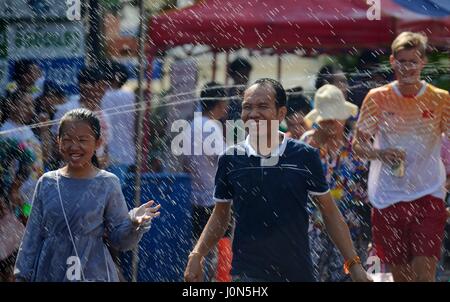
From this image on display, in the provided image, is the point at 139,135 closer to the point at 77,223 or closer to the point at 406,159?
the point at 406,159

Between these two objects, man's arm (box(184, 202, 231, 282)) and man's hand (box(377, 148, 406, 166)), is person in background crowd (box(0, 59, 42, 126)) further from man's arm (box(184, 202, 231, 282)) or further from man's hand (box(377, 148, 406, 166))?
man's arm (box(184, 202, 231, 282))

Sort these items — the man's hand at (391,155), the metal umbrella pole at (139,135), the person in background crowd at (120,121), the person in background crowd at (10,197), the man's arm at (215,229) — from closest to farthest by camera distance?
the man's arm at (215,229)
the man's hand at (391,155)
the person in background crowd at (10,197)
the metal umbrella pole at (139,135)
the person in background crowd at (120,121)

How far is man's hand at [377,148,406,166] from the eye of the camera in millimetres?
9014

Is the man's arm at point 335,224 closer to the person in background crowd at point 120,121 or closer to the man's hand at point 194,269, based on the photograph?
the man's hand at point 194,269

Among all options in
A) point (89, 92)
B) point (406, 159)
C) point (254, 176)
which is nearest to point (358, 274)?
point (254, 176)

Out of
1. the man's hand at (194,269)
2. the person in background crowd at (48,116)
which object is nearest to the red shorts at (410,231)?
the man's hand at (194,269)

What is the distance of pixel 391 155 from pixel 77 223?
2.58 metres

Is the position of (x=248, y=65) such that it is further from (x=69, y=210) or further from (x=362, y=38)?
(x=69, y=210)

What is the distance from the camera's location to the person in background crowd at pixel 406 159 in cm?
888

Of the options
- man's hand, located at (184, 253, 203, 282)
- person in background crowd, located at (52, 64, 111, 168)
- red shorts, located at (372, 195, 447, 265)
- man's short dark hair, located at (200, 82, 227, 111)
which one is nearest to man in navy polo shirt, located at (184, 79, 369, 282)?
man's hand, located at (184, 253, 203, 282)

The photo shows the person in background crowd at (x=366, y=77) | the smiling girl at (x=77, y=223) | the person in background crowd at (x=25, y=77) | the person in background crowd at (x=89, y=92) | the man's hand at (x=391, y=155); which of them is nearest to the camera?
the smiling girl at (x=77, y=223)

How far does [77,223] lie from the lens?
7320 millimetres

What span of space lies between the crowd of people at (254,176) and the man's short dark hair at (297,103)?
0.03 m
